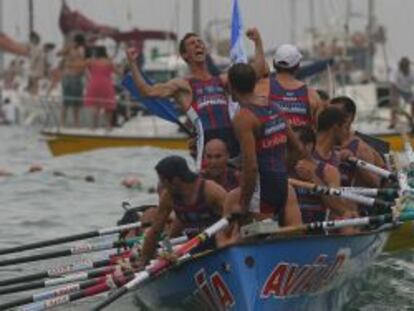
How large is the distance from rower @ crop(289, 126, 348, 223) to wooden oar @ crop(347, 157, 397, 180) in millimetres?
1249

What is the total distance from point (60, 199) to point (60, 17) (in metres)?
18.5

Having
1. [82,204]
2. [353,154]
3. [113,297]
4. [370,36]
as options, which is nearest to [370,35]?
[370,36]

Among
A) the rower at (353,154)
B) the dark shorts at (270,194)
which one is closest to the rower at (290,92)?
the rower at (353,154)

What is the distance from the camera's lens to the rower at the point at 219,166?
37.7ft

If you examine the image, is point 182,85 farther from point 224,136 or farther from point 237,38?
point 237,38

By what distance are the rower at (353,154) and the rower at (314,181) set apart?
3.56 ft

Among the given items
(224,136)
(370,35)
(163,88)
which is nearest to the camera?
(224,136)

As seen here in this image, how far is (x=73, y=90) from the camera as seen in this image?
30.0 m

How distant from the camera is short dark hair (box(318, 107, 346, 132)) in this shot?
12.6m

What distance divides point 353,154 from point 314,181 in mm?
1736

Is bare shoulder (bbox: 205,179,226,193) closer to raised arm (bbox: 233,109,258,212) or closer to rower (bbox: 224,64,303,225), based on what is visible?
rower (bbox: 224,64,303,225)

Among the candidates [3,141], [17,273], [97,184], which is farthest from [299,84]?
[3,141]

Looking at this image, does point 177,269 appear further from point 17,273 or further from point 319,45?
point 319,45

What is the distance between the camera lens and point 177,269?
36.0ft
